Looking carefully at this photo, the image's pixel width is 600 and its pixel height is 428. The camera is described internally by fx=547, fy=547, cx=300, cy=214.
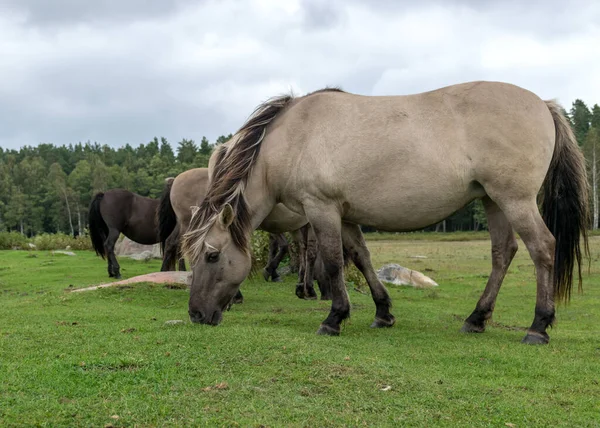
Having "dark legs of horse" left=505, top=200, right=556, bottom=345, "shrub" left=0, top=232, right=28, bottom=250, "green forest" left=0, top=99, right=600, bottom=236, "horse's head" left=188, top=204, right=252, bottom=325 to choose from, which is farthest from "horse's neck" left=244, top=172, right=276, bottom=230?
"green forest" left=0, top=99, right=600, bottom=236

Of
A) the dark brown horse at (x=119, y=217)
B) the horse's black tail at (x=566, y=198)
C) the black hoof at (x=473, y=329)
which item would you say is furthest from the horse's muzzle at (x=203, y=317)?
the dark brown horse at (x=119, y=217)

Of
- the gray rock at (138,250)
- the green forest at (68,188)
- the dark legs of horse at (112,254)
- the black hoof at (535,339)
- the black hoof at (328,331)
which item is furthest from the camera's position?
the green forest at (68,188)

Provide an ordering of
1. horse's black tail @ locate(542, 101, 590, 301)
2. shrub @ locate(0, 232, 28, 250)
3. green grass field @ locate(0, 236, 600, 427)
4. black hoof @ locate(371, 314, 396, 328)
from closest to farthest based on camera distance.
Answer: green grass field @ locate(0, 236, 600, 427) < horse's black tail @ locate(542, 101, 590, 301) < black hoof @ locate(371, 314, 396, 328) < shrub @ locate(0, 232, 28, 250)

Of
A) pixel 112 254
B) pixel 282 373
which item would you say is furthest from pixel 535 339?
pixel 112 254

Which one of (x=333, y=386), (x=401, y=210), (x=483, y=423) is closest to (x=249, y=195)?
(x=401, y=210)

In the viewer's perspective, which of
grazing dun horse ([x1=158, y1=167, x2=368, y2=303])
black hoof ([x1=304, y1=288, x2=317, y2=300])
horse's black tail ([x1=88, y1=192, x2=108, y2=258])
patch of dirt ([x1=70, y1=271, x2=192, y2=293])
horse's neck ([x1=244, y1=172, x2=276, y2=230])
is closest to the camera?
horse's neck ([x1=244, y1=172, x2=276, y2=230])

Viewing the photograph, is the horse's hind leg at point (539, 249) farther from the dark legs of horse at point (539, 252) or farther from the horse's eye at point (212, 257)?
the horse's eye at point (212, 257)

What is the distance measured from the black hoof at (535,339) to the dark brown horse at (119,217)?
11441mm

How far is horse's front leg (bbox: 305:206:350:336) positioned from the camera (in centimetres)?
593

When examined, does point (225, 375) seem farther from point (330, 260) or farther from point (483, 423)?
point (330, 260)

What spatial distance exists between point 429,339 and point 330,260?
1337 millimetres

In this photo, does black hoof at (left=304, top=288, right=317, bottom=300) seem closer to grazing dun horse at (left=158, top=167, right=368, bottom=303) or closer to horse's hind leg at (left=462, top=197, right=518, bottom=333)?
grazing dun horse at (left=158, top=167, right=368, bottom=303)

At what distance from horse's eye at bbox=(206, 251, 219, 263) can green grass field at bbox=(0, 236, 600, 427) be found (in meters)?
0.75

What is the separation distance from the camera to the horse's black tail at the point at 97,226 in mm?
15164
